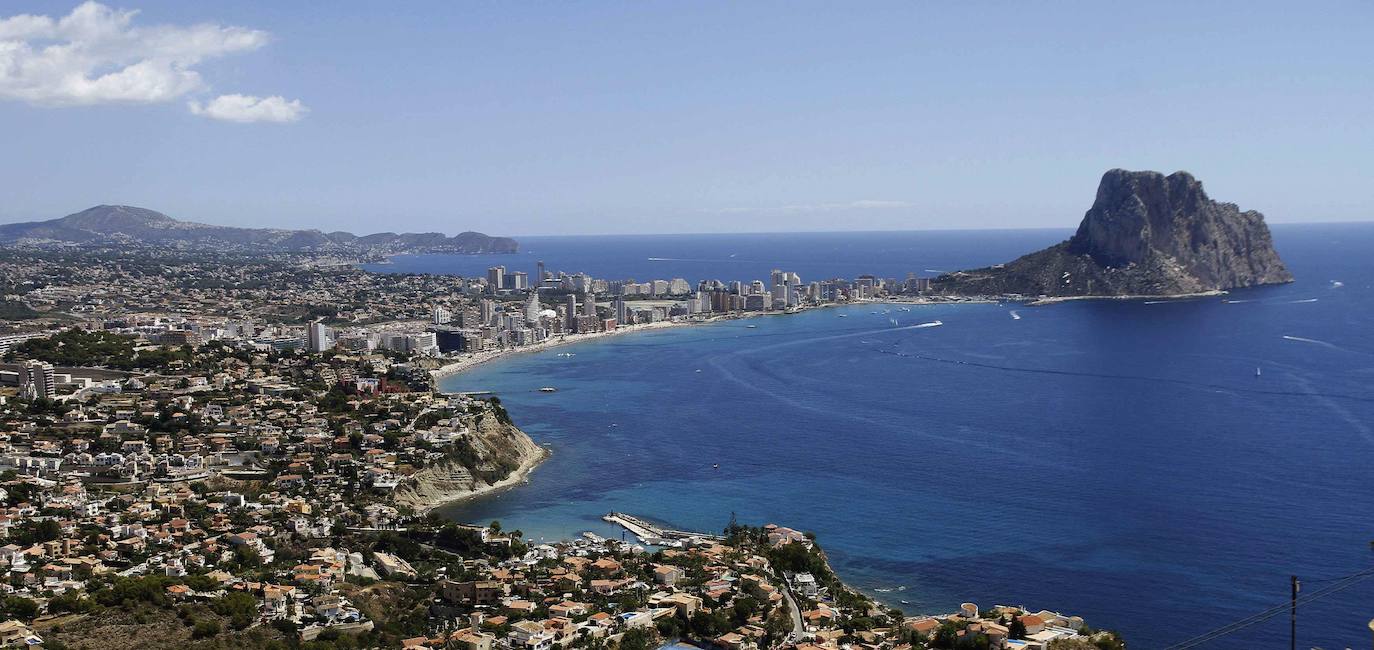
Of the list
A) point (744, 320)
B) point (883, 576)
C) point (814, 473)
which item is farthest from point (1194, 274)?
point (883, 576)

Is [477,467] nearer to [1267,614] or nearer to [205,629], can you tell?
[205,629]

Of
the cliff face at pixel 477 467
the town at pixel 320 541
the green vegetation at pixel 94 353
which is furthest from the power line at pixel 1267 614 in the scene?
the green vegetation at pixel 94 353

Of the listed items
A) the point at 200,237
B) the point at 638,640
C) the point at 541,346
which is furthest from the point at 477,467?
the point at 200,237

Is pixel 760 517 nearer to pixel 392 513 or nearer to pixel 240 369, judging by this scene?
pixel 392 513

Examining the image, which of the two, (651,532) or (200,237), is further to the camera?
(200,237)

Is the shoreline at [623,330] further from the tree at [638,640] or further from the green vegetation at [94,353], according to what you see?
the tree at [638,640]

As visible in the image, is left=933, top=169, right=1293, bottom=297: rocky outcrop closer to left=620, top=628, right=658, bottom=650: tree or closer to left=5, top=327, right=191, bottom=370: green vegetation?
left=5, top=327, right=191, bottom=370: green vegetation
